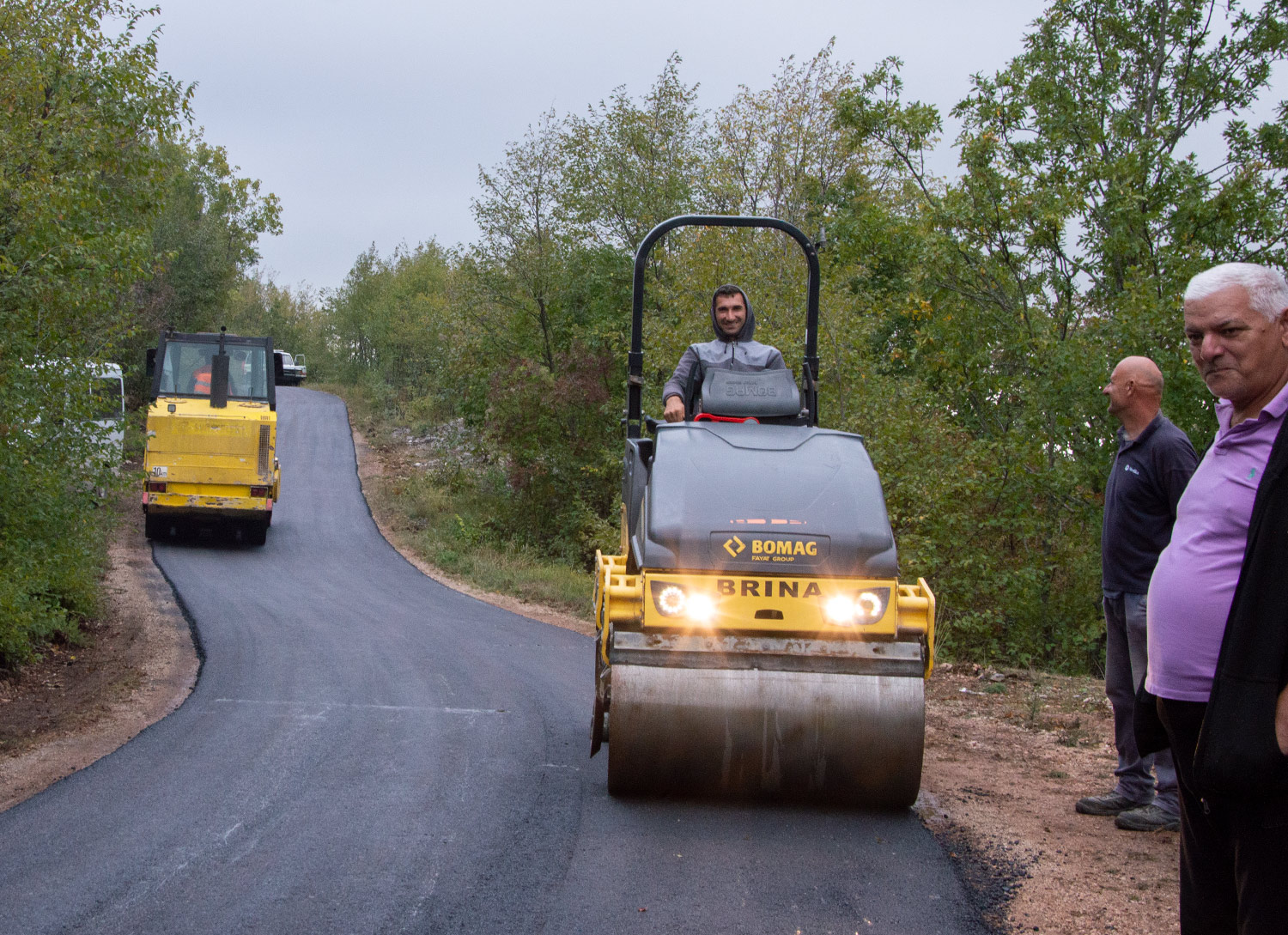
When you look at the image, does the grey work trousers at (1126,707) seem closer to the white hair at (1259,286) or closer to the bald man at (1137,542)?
the bald man at (1137,542)

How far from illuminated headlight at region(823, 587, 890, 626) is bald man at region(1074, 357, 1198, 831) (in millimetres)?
1070

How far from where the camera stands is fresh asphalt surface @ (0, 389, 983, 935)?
13.5ft

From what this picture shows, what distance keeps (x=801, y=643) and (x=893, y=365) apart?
13.2m

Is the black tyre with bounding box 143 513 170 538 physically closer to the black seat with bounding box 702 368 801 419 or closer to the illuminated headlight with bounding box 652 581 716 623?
the black seat with bounding box 702 368 801 419

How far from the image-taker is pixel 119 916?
13.2 ft

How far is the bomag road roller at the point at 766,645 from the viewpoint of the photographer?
518 cm

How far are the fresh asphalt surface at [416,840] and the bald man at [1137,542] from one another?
110cm

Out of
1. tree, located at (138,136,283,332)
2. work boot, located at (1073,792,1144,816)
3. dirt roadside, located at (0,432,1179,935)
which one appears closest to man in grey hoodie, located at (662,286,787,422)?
dirt roadside, located at (0,432,1179,935)

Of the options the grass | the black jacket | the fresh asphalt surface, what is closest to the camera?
the black jacket

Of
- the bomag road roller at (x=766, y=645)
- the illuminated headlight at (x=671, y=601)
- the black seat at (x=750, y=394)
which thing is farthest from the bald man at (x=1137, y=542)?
the illuminated headlight at (x=671, y=601)

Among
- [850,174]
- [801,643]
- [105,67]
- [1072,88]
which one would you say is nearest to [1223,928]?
[801,643]

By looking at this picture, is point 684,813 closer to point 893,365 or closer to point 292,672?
point 292,672

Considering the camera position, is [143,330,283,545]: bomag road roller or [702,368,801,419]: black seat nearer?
[702,368,801,419]: black seat

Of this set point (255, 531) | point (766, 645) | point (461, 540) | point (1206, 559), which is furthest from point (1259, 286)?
point (461, 540)
